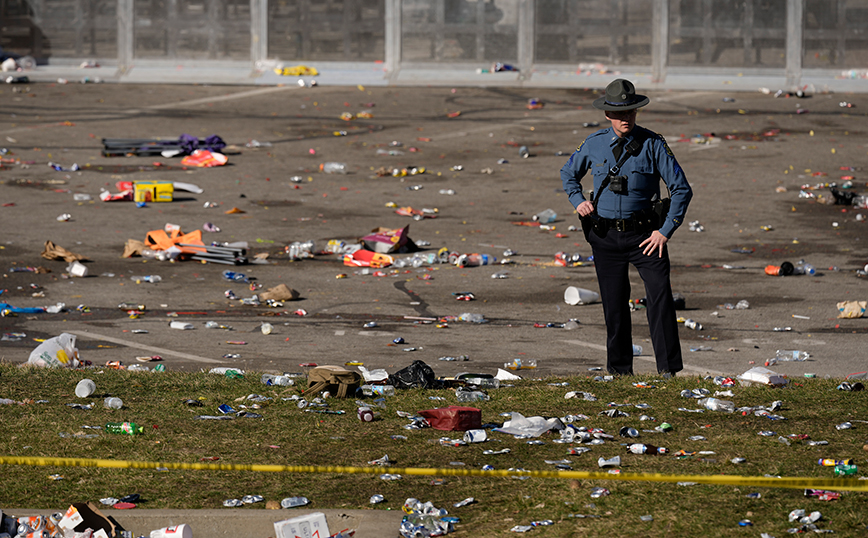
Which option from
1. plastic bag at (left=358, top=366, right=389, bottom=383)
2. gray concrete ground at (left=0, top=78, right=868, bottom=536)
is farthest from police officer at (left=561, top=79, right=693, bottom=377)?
plastic bag at (left=358, top=366, right=389, bottom=383)

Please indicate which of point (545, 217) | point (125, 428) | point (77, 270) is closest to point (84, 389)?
point (125, 428)

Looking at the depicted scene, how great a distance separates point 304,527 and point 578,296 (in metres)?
5.70

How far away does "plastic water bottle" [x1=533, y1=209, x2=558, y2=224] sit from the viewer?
13.3 meters

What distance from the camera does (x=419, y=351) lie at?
25.7 feet

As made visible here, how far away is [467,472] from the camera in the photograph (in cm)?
473

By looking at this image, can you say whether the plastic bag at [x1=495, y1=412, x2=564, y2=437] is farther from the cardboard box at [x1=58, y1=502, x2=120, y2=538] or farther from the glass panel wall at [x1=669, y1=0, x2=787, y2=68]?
the glass panel wall at [x1=669, y1=0, x2=787, y2=68]

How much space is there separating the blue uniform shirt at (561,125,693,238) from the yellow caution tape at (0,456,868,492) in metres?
2.41

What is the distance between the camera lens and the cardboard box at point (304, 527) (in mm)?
4148

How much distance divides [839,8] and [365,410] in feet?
66.5

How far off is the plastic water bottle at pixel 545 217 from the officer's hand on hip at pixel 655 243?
21.7 ft

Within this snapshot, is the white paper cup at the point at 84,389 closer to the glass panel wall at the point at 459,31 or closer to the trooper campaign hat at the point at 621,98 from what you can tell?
the trooper campaign hat at the point at 621,98

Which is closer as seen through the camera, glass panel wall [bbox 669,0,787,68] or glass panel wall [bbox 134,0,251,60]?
glass panel wall [bbox 669,0,787,68]

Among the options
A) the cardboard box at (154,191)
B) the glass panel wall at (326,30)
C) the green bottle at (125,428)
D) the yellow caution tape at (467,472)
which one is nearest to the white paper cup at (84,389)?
the green bottle at (125,428)

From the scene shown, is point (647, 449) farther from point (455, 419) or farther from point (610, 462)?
point (455, 419)
